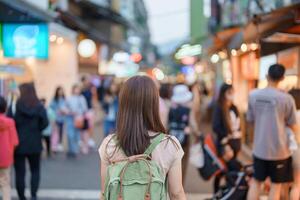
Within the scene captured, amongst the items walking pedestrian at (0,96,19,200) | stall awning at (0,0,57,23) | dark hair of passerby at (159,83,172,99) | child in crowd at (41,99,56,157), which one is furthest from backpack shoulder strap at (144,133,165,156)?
child in crowd at (41,99,56,157)

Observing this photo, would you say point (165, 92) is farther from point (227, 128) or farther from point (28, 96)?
point (28, 96)

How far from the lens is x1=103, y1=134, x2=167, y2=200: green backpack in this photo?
303cm

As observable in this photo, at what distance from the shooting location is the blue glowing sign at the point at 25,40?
1108 centimetres

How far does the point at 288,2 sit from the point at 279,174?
2715 mm

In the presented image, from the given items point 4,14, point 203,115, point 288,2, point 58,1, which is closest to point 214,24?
point 203,115

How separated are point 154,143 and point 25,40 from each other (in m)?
8.48

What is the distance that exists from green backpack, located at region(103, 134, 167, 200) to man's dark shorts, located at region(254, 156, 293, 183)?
10.7ft

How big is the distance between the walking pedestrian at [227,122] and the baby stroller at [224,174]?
0.16m

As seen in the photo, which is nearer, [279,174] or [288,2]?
[279,174]

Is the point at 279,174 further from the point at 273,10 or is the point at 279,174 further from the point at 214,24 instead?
the point at 214,24

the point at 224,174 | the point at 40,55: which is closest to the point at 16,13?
the point at 40,55

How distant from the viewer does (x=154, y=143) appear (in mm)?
3203

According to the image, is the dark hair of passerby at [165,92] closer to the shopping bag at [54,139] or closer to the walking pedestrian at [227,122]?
the walking pedestrian at [227,122]

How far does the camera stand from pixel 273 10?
8484 mm
